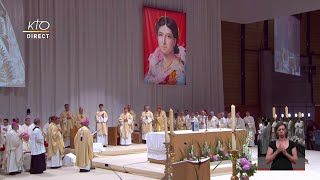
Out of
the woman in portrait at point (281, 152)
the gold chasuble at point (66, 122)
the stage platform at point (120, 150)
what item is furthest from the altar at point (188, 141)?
the gold chasuble at point (66, 122)

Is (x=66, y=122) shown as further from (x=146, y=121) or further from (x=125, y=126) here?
(x=146, y=121)

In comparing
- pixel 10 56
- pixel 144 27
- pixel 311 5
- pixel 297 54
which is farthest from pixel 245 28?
pixel 10 56

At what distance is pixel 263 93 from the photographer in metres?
24.0

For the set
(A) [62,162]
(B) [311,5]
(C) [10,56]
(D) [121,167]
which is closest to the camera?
(D) [121,167]

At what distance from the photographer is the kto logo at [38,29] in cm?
1606

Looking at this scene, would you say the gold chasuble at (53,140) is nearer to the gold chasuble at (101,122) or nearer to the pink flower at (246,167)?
the gold chasuble at (101,122)

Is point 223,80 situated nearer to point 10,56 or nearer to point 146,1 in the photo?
point 146,1

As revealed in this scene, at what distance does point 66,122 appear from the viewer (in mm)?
15891

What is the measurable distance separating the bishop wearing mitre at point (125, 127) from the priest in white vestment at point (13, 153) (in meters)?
5.68

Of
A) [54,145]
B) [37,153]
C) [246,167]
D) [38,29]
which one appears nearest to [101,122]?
[38,29]

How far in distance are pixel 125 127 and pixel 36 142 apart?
5654 millimetres

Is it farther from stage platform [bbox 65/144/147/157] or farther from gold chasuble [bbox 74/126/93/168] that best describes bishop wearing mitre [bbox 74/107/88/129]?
gold chasuble [bbox 74/126/93/168]

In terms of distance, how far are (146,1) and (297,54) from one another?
9.50 meters

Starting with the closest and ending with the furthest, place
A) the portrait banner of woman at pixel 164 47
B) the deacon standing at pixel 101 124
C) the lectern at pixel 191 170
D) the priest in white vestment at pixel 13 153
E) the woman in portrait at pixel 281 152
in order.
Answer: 1. the lectern at pixel 191 170
2. the woman in portrait at pixel 281 152
3. the priest in white vestment at pixel 13 153
4. the deacon standing at pixel 101 124
5. the portrait banner of woman at pixel 164 47
